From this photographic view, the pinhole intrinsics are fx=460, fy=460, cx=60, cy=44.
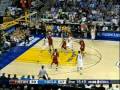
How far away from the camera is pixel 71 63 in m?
30.6

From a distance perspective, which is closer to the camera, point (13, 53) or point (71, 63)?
point (71, 63)

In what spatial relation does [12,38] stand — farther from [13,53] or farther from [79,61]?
[79,61]

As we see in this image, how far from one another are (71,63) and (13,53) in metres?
4.77

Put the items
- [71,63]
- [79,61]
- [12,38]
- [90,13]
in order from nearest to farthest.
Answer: [79,61] → [71,63] → [12,38] → [90,13]

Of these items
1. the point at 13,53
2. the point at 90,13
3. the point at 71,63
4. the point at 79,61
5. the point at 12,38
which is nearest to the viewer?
the point at 79,61

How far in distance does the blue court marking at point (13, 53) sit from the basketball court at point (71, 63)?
0.94ft

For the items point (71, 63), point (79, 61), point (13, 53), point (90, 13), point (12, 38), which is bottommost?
point (71, 63)

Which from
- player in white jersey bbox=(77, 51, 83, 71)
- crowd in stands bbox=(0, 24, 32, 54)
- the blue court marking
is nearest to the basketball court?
the blue court marking

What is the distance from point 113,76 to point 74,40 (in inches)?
385

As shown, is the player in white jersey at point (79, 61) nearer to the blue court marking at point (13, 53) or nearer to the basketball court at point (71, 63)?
the basketball court at point (71, 63)

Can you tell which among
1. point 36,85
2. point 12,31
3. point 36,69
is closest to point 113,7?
point 12,31

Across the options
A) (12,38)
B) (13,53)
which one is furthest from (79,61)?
(12,38)

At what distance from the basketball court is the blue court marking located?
11.3 inches

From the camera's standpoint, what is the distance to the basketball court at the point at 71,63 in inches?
1125
